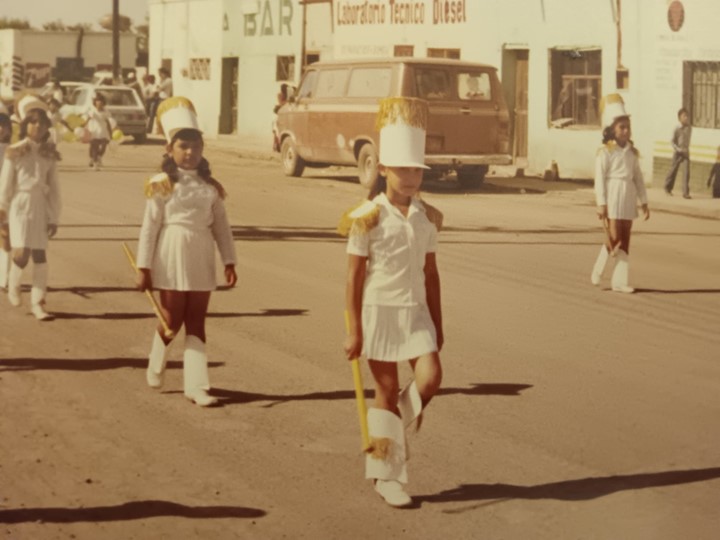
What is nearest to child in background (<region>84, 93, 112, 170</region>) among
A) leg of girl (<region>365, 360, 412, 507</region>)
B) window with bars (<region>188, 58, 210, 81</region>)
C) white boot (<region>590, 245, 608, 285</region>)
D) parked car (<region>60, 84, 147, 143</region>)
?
parked car (<region>60, 84, 147, 143</region>)

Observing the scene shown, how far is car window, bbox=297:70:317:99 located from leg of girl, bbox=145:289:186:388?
19969 mm

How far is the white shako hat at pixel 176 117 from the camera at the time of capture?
972cm

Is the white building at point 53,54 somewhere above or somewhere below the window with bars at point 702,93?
above

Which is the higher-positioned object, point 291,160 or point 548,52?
point 548,52

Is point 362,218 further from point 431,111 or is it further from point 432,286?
point 431,111

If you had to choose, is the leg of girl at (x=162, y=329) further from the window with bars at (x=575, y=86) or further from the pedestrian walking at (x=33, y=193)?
the window with bars at (x=575, y=86)

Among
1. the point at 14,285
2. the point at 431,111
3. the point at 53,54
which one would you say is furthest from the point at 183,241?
the point at 53,54

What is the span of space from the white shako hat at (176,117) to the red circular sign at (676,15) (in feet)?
66.0

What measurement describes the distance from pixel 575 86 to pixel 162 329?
76.3 ft

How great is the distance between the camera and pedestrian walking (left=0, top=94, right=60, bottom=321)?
511 inches

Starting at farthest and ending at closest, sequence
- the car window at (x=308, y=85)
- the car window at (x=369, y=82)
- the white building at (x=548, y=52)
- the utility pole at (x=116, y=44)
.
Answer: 1. the utility pole at (x=116, y=44)
2. the car window at (x=308, y=85)
3. the white building at (x=548, y=52)
4. the car window at (x=369, y=82)

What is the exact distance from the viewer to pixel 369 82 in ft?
90.8

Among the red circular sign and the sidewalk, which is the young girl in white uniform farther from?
the red circular sign

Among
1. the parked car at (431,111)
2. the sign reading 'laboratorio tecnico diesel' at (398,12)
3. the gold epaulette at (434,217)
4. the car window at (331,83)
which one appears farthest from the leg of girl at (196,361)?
the sign reading 'laboratorio tecnico diesel' at (398,12)
